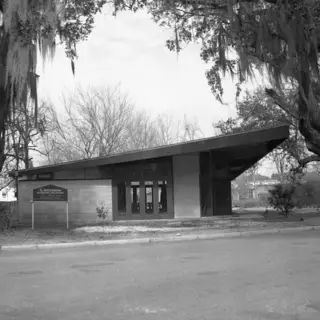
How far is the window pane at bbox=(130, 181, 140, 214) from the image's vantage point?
2503 cm

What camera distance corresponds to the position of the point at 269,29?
1422 centimetres

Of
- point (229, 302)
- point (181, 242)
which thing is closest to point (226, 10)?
point (181, 242)

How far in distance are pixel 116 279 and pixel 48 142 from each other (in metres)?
31.6

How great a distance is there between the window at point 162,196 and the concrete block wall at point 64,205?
333 centimetres

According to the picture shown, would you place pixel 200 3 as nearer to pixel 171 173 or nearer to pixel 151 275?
pixel 151 275

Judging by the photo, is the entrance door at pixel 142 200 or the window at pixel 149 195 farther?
the window at pixel 149 195

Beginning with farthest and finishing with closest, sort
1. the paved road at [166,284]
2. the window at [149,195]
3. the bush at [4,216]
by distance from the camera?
the window at [149,195]
the bush at [4,216]
the paved road at [166,284]

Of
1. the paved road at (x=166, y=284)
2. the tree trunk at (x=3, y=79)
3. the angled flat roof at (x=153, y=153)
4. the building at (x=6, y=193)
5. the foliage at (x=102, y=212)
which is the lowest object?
the paved road at (x=166, y=284)

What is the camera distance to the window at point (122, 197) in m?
24.7

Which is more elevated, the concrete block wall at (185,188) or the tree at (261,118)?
the tree at (261,118)

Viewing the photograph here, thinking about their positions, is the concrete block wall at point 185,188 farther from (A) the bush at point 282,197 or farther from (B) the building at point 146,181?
(A) the bush at point 282,197

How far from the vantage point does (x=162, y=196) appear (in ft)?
84.1

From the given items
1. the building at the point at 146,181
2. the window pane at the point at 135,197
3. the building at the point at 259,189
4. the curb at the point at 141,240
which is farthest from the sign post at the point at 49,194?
the building at the point at 259,189

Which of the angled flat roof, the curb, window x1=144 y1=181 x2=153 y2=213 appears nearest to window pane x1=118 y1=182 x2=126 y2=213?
window x1=144 y1=181 x2=153 y2=213
